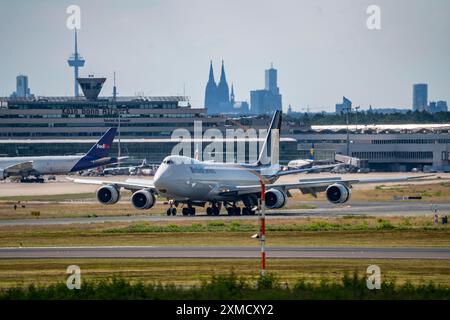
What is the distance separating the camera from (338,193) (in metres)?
84.5

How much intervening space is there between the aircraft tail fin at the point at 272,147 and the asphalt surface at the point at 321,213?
5.87m

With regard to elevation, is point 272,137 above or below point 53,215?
above

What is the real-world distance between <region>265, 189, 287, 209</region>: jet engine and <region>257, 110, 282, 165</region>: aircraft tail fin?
35.8 ft

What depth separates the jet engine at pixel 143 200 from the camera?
8600 centimetres

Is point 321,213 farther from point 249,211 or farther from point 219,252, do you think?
point 219,252

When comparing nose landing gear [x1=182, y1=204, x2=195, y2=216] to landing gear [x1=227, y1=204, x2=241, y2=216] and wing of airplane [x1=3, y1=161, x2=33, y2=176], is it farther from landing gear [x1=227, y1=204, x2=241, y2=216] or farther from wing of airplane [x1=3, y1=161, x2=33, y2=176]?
wing of airplane [x1=3, y1=161, x2=33, y2=176]

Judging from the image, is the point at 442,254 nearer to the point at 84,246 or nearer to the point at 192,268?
the point at 192,268

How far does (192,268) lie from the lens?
146 feet

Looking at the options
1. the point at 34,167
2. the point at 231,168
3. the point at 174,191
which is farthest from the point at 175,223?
the point at 34,167

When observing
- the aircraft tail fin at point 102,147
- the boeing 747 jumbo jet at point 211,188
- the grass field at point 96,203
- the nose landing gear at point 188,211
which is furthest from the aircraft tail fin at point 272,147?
the aircraft tail fin at point 102,147

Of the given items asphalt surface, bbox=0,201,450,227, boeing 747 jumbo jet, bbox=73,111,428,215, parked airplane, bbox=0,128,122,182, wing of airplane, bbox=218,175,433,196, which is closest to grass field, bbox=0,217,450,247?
asphalt surface, bbox=0,201,450,227

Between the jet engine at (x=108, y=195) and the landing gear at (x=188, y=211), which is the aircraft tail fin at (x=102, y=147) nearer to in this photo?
the jet engine at (x=108, y=195)

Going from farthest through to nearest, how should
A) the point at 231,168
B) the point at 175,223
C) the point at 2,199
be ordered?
the point at 2,199, the point at 231,168, the point at 175,223
